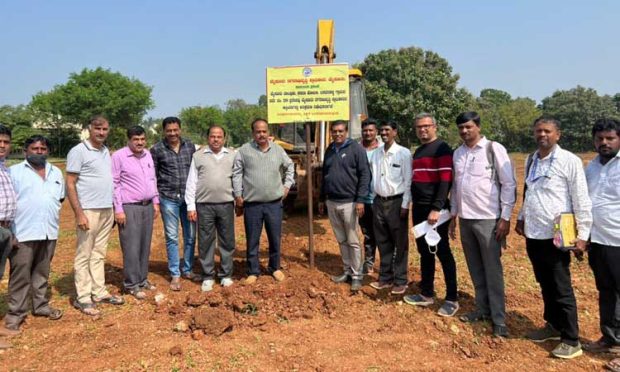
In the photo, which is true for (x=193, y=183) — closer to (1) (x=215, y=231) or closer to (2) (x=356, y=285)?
(1) (x=215, y=231)

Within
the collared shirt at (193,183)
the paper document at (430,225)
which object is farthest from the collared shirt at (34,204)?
the paper document at (430,225)

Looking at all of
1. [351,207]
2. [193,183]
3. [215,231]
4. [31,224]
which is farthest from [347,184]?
[31,224]

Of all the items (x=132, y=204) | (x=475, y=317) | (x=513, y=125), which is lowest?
(x=475, y=317)

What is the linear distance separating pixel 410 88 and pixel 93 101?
31.0 metres

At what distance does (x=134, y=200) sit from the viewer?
442 centimetres

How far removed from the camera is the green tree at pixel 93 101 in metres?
39.8

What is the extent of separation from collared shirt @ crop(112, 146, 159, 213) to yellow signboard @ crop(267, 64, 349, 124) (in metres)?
1.60

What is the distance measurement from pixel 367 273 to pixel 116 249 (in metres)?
4.16

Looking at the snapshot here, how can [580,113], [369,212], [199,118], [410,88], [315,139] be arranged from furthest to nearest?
[199,118] → [580,113] → [410,88] → [315,139] → [369,212]

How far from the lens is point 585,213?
3090mm

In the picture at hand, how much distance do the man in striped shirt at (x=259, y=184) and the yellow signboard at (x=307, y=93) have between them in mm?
454

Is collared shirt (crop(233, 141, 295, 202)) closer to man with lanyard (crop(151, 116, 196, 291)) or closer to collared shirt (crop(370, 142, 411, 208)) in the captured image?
man with lanyard (crop(151, 116, 196, 291))

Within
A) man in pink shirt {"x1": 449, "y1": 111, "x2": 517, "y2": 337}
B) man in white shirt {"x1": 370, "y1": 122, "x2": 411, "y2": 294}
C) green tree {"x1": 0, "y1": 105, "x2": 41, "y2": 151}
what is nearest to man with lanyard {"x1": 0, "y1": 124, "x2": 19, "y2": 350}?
man in white shirt {"x1": 370, "y1": 122, "x2": 411, "y2": 294}

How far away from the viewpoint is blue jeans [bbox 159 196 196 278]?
188 inches
